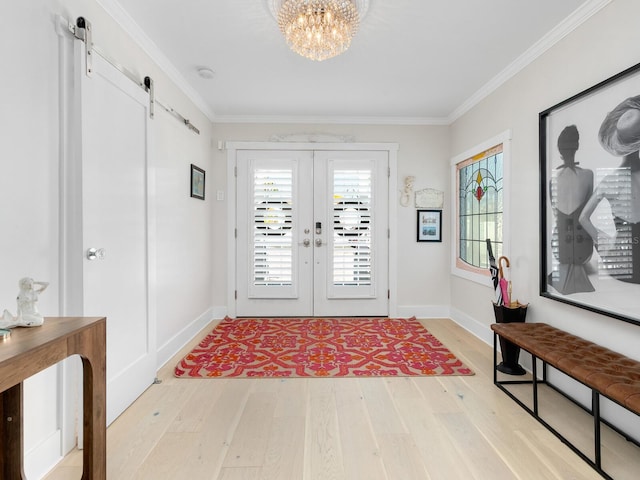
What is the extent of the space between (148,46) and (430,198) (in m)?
3.24

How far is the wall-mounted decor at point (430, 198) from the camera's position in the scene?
4.10 meters

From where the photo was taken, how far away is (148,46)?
2.42 metres

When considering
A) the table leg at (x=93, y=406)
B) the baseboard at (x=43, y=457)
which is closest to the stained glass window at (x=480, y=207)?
the table leg at (x=93, y=406)

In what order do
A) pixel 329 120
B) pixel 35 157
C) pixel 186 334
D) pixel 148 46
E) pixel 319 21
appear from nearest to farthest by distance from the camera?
pixel 35 157 → pixel 319 21 → pixel 148 46 → pixel 186 334 → pixel 329 120

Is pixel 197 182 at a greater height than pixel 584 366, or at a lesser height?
greater

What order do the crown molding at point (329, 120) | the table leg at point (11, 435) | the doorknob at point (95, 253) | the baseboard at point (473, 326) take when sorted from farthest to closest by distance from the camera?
the crown molding at point (329, 120), the baseboard at point (473, 326), the doorknob at point (95, 253), the table leg at point (11, 435)

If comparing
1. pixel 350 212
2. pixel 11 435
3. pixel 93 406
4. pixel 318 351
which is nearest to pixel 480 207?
pixel 350 212

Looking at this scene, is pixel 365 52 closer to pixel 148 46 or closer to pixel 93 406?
pixel 148 46

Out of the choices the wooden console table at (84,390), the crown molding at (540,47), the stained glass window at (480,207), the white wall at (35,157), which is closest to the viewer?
the wooden console table at (84,390)

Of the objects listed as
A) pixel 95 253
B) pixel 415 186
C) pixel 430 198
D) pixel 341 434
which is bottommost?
pixel 341 434

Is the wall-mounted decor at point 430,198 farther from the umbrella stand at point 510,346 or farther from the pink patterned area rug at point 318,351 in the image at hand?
the umbrella stand at point 510,346

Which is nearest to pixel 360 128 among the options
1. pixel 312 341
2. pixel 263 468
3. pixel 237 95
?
pixel 237 95

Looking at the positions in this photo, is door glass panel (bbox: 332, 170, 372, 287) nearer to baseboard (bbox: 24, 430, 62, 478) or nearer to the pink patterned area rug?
the pink patterned area rug

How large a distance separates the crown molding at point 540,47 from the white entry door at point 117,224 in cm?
285
